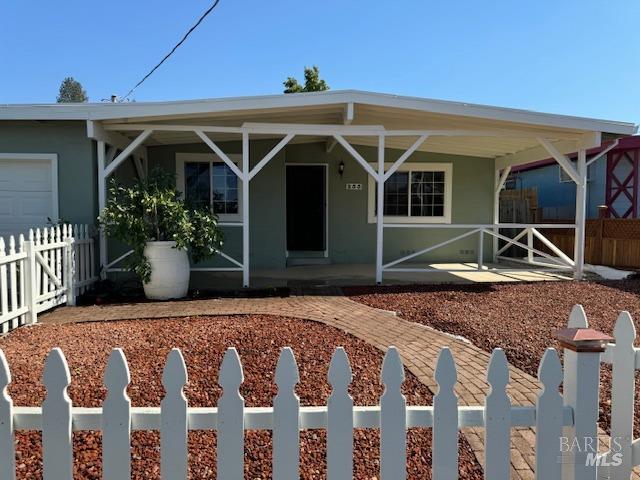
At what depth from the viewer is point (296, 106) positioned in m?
6.96

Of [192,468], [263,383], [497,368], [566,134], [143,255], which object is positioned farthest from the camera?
[566,134]

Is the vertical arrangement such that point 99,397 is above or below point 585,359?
below

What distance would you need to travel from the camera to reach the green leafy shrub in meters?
6.12

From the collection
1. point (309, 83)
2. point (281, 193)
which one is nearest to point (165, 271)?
point (281, 193)

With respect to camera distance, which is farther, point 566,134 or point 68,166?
point 566,134

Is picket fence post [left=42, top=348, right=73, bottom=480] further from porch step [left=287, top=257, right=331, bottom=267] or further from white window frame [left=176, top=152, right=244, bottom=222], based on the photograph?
porch step [left=287, top=257, right=331, bottom=267]

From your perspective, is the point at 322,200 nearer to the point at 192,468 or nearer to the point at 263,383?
the point at 263,383

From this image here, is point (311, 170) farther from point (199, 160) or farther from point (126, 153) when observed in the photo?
point (126, 153)

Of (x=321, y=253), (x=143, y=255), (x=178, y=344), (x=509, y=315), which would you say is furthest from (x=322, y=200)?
(x=178, y=344)

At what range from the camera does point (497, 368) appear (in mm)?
1716

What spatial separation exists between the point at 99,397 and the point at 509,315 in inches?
182

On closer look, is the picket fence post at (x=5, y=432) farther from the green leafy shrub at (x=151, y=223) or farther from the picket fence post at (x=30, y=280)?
the green leafy shrub at (x=151, y=223)

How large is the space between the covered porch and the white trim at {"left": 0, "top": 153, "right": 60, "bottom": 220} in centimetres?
71

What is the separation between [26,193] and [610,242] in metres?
11.9
